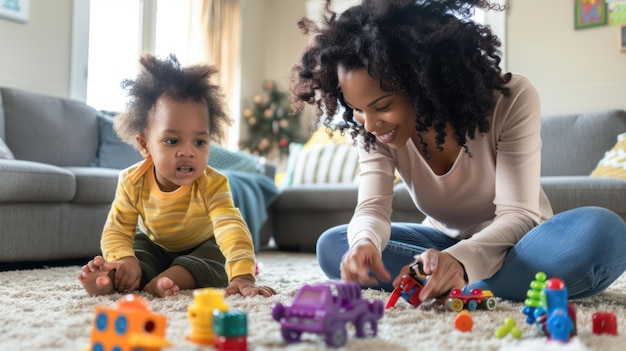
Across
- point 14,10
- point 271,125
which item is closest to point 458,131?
point 14,10

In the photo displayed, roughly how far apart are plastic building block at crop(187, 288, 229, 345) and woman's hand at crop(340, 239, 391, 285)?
0.39m

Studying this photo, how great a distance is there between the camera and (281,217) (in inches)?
156

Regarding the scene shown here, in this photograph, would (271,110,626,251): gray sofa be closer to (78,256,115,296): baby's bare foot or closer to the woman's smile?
the woman's smile

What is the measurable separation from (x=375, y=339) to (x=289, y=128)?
453 cm

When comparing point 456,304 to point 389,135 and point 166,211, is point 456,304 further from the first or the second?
point 166,211

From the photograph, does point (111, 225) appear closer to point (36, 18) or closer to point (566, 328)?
point (566, 328)

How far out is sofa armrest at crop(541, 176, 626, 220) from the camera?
2814mm

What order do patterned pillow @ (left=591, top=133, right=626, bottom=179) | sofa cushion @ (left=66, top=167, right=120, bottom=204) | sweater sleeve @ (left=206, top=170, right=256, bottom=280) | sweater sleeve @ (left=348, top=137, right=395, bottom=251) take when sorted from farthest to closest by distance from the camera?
patterned pillow @ (left=591, top=133, right=626, bottom=179)
sofa cushion @ (left=66, top=167, right=120, bottom=204)
sweater sleeve @ (left=206, top=170, right=256, bottom=280)
sweater sleeve @ (left=348, top=137, right=395, bottom=251)

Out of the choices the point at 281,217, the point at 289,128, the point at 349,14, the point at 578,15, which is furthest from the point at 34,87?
the point at 578,15

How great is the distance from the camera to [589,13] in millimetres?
4180

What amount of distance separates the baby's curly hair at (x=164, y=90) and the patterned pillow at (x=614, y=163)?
6.88 feet

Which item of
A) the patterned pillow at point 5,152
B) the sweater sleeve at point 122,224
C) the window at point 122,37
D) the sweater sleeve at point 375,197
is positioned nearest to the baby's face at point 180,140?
the sweater sleeve at point 122,224

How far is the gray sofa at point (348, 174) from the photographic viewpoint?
11.6 feet

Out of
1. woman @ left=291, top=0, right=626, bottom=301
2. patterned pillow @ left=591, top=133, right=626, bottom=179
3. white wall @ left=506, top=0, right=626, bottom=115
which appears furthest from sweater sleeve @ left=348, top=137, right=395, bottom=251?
white wall @ left=506, top=0, right=626, bottom=115
